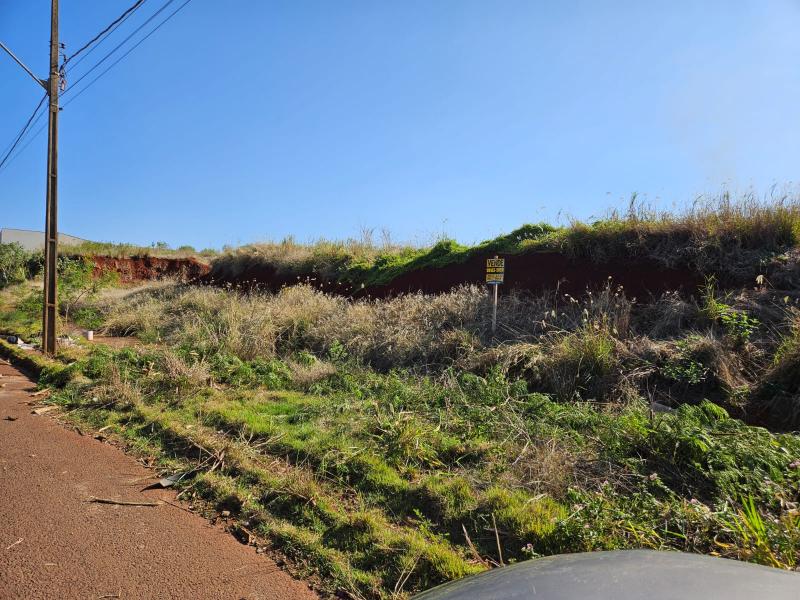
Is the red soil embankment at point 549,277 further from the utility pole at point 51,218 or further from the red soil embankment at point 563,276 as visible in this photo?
the utility pole at point 51,218

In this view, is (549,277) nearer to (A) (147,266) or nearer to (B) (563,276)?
(B) (563,276)

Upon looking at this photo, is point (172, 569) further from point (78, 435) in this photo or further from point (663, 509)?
point (78, 435)

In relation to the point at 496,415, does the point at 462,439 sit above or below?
below

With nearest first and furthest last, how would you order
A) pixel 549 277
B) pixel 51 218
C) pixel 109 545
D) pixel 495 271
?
pixel 109 545 → pixel 495 271 → pixel 549 277 → pixel 51 218

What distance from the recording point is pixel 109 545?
3.62 m

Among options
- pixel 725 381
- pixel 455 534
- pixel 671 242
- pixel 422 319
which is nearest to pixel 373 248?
pixel 422 319

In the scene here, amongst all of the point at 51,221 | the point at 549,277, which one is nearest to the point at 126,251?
the point at 51,221

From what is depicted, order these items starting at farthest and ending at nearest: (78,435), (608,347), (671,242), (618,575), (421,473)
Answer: (671,242), (608,347), (78,435), (421,473), (618,575)

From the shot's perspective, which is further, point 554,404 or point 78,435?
point 78,435

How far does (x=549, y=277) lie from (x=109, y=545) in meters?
8.28

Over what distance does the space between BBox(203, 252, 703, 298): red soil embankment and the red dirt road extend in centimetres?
704

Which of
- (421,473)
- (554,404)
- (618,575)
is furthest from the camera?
(554,404)

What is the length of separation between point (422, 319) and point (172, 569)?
680 cm

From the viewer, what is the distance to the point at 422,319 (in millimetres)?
9742
